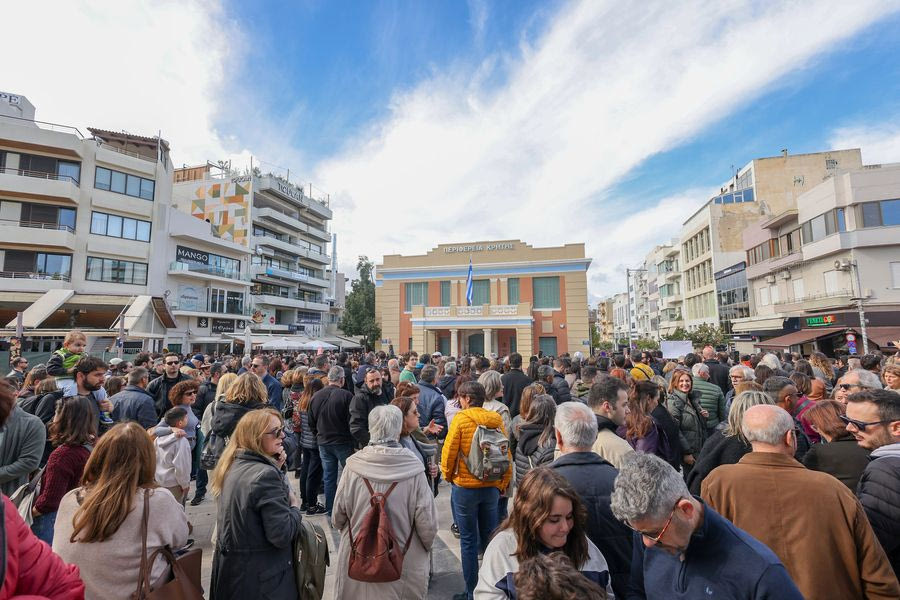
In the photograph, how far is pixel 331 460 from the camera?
4.78m

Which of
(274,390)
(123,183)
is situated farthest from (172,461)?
(123,183)

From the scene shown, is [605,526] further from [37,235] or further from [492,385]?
[37,235]

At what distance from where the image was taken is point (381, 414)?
2734 mm

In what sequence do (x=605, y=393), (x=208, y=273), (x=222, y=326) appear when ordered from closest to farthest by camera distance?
(x=605, y=393) → (x=208, y=273) → (x=222, y=326)

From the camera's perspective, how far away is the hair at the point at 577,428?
7.64 feet

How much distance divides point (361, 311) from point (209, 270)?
12065mm

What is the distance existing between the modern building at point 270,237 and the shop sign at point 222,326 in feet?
1.28

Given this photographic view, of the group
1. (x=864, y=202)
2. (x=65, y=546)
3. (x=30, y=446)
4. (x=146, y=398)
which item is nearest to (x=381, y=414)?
(x=65, y=546)

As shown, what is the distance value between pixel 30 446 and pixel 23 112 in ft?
109

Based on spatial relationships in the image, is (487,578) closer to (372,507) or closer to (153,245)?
(372,507)

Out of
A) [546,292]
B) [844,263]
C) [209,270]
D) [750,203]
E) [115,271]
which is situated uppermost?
[750,203]

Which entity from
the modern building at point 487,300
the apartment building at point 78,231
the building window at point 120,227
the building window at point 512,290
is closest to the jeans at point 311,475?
the apartment building at point 78,231

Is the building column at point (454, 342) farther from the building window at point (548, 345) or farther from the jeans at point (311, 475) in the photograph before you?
the jeans at point (311, 475)

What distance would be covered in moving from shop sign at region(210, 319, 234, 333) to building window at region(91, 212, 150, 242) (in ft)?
25.3
